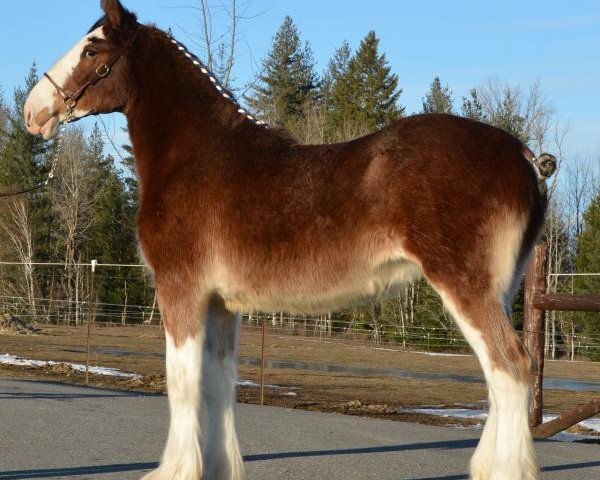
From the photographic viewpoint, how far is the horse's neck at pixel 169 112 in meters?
5.77

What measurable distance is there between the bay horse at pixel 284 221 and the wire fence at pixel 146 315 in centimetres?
1526

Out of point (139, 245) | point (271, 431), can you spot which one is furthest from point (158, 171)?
point (271, 431)

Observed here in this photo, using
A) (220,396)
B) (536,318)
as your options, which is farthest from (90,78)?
(536,318)

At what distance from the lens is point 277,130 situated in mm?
5785

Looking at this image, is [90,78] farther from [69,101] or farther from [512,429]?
[512,429]

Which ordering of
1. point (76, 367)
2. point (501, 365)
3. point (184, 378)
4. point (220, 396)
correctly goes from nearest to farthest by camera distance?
point (501, 365) → point (184, 378) → point (220, 396) → point (76, 367)

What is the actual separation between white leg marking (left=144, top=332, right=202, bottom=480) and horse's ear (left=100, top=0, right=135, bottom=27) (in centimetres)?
215

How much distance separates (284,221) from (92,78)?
1.79 metres

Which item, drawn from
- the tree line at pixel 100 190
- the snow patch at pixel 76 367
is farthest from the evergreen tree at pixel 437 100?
the snow patch at pixel 76 367

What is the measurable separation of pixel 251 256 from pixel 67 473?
2377 millimetres

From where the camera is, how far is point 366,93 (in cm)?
5400

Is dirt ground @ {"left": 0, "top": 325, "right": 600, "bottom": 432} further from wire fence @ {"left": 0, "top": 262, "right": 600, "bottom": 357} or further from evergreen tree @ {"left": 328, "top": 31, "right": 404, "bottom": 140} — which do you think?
evergreen tree @ {"left": 328, "top": 31, "right": 404, "bottom": 140}

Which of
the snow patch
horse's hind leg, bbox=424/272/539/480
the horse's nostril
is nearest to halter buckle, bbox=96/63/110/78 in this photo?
the horse's nostril

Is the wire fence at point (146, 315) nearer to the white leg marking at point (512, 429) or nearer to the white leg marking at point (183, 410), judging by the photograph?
the white leg marking at point (183, 410)
